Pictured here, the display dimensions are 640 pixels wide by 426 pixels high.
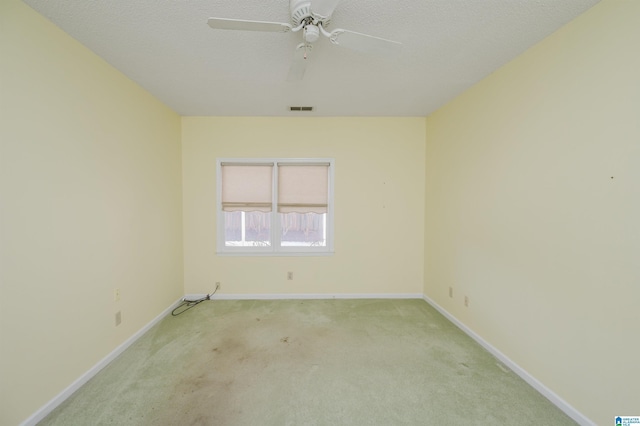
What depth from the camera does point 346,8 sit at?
145 centimetres

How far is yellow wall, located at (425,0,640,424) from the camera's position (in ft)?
4.35

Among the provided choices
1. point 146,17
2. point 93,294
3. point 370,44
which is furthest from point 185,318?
point 370,44

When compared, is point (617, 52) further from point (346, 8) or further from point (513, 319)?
point (513, 319)

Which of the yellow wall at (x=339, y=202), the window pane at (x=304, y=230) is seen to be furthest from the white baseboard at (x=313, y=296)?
the window pane at (x=304, y=230)

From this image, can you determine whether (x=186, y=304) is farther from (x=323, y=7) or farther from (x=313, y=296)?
(x=323, y=7)

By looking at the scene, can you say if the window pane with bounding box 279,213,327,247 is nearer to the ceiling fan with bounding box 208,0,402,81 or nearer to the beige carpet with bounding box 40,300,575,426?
the beige carpet with bounding box 40,300,575,426

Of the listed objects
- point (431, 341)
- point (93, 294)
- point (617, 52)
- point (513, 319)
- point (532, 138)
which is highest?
point (617, 52)

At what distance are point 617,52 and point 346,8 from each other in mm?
1590

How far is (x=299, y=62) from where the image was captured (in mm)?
1614

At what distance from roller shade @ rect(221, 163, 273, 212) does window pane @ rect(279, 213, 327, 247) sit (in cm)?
47

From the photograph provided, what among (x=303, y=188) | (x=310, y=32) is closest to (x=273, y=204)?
(x=303, y=188)

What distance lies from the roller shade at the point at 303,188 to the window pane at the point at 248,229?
1.11 feet

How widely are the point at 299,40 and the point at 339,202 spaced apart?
2048 millimetres

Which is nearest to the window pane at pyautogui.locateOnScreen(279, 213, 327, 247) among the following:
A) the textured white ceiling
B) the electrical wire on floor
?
the electrical wire on floor
